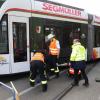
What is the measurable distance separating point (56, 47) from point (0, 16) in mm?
2767

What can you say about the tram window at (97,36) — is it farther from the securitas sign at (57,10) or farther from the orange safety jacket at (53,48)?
the orange safety jacket at (53,48)

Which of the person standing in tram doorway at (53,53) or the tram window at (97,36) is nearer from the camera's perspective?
the person standing in tram doorway at (53,53)

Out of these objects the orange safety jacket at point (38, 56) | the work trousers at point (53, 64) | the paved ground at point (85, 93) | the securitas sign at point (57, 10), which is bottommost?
the paved ground at point (85, 93)

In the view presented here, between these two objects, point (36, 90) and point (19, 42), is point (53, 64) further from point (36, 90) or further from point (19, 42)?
point (36, 90)

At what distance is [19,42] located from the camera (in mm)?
13430

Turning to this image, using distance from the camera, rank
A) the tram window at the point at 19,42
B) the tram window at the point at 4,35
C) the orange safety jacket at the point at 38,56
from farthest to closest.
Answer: the tram window at the point at 19,42 → the tram window at the point at 4,35 → the orange safety jacket at the point at 38,56

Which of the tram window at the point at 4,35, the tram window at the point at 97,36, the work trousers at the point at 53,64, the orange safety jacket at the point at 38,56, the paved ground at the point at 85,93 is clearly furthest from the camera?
the tram window at the point at 97,36

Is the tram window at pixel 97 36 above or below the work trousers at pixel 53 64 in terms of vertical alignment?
above

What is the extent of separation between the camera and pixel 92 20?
2117cm

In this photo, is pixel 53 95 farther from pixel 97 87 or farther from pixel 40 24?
pixel 40 24

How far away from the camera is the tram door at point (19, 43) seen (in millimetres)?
13008

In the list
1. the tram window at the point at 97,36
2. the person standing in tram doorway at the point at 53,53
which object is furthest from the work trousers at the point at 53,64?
the tram window at the point at 97,36

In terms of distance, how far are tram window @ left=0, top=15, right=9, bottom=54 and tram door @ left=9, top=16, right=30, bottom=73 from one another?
0.15 metres

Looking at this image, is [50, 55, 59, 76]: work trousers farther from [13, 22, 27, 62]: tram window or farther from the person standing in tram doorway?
[13, 22, 27, 62]: tram window
